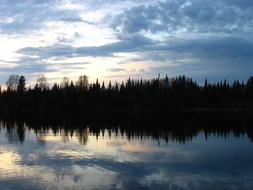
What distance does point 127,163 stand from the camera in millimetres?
37906

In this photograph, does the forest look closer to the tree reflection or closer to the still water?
the tree reflection

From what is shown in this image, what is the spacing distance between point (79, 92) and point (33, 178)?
15129 cm

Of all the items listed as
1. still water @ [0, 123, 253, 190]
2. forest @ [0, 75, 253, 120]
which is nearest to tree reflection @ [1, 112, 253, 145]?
still water @ [0, 123, 253, 190]

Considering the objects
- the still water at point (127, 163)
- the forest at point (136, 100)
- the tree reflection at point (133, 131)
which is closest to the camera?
the still water at point (127, 163)

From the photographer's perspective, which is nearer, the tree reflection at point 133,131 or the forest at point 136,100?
the tree reflection at point 133,131

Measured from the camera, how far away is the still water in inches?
1152

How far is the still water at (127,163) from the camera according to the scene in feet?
96.0

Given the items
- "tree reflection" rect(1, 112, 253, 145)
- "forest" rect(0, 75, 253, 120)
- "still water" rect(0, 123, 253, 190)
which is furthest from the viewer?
"forest" rect(0, 75, 253, 120)

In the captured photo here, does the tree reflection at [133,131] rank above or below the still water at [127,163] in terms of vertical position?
below

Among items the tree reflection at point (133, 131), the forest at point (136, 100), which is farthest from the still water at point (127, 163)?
the forest at point (136, 100)

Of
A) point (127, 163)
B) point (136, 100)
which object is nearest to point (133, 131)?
point (127, 163)

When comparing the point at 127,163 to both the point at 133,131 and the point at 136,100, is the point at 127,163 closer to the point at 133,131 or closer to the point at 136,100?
the point at 133,131

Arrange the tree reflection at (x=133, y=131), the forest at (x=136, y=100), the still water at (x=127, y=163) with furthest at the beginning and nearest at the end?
1. the forest at (x=136, y=100)
2. the tree reflection at (x=133, y=131)
3. the still water at (x=127, y=163)

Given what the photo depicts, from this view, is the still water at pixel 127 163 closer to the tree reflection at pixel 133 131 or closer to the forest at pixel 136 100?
the tree reflection at pixel 133 131
